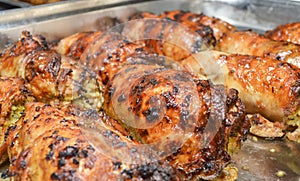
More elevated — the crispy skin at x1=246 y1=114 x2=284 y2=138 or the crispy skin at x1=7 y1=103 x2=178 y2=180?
the crispy skin at x1=7 y1=103 x2=178 y2=180

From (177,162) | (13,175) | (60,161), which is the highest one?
(60,161)

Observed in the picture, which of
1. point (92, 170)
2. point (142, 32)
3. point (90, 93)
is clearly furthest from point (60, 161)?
point (142, 32)

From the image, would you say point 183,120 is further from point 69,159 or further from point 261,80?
point 261,80

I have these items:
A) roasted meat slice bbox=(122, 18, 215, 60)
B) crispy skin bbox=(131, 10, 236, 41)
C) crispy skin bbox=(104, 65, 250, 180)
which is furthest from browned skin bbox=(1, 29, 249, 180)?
crispy skin bbox=(131, 10, 236, 41)

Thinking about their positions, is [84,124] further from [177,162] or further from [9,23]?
[9,23]

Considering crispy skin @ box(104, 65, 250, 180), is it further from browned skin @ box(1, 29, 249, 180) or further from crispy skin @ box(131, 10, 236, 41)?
crispy skin @ box(131, 10, 236, 41)

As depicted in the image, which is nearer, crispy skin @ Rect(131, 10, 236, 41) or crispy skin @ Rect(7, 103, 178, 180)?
crispy skin @ Rect(7, 103, 178, 180)

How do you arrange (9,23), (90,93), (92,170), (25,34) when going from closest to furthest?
(92,170)
(90,93)
(25,34)
(9,23)

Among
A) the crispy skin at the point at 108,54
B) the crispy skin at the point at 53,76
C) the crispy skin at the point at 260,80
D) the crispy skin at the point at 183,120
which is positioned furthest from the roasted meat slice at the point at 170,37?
the crispy skin at the point at 183,120

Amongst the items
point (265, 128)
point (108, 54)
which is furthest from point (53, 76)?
point (265, 128)
